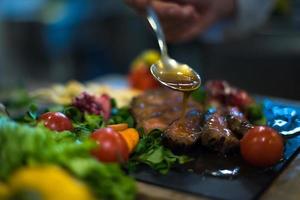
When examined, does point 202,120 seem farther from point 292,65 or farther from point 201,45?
point 201,45

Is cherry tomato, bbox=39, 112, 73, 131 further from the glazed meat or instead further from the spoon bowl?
the spoon bowl

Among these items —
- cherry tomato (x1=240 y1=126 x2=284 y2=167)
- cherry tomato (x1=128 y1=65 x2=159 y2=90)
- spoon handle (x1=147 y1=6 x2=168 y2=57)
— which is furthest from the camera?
cherry tomato (x1=128 y1=65 x2=159 y2=90)

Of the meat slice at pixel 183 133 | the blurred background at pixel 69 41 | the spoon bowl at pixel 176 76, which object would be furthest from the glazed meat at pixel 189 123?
the blurred background at pixel 69 41

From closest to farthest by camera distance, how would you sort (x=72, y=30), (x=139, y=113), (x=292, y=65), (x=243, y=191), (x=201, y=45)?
(x=243, y=191) → (x=139, y=113) → (x=292, y=65) → (x=201, y=45) → (x=72, y=30)

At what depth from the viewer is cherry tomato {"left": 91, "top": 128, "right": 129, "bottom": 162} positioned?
1652 millimetres

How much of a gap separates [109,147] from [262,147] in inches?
20.8

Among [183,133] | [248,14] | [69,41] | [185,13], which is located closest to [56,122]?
[183,133]

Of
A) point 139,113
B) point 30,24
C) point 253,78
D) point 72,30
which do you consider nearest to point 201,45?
point 253,78

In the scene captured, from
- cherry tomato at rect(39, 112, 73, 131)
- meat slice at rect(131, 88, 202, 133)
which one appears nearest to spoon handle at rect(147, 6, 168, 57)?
meat slice at rect(131, 88, 202, 133)

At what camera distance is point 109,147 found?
5.45 feet

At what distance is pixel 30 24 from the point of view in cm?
600

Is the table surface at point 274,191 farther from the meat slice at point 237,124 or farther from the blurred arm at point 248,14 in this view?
the blurred arm at point 248,14

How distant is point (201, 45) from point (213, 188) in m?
3.37

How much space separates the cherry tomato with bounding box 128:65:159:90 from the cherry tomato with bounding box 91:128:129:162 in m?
1.50
